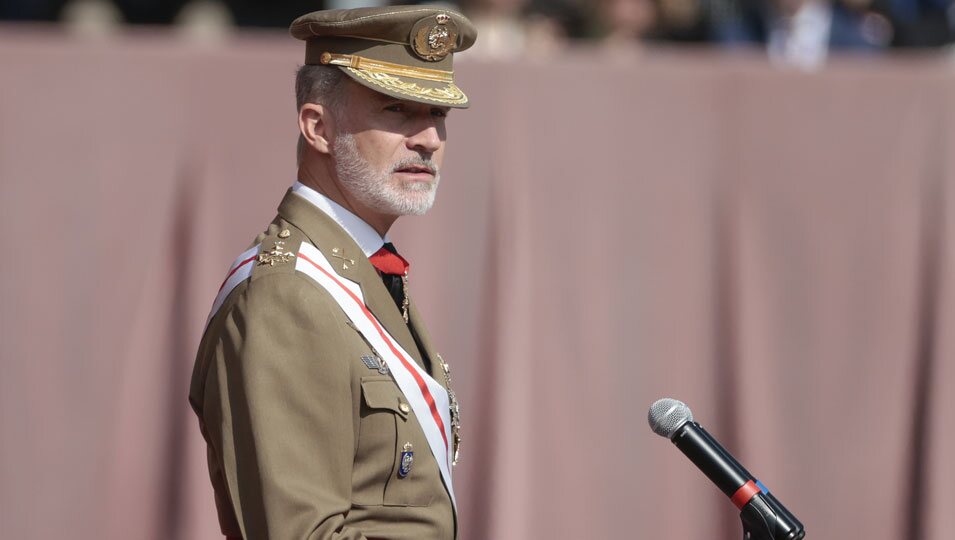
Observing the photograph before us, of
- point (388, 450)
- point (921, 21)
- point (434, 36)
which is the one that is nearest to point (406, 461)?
point (388, 450)

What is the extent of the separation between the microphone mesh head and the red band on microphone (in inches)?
3.9

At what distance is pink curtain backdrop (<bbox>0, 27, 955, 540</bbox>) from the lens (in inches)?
102

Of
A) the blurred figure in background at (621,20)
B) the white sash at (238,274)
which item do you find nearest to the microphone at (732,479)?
the white sash at (238,274)

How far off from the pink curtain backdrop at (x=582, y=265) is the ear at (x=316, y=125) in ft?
3.47

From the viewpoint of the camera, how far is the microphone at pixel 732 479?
1.37m

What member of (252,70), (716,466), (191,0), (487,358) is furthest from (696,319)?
(191,0)

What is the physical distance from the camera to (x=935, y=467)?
9.05ft

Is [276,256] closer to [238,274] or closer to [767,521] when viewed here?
[238,274]

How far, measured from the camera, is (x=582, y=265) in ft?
8.95

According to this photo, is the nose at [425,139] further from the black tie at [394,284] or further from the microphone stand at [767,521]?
the microphone stand at [767,521]

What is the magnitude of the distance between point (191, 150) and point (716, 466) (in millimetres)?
1575

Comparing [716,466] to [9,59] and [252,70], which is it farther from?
[9,59]

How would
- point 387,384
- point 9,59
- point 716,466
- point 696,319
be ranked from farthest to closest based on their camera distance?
Answer: point 696,319, point 9,59, point 387,384, point 716,466

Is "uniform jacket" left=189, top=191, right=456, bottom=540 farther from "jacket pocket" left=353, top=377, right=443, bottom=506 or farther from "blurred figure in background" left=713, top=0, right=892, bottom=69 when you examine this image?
"blurred figure in background" left=713, top=0, right=892, bottom=69
